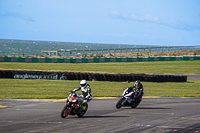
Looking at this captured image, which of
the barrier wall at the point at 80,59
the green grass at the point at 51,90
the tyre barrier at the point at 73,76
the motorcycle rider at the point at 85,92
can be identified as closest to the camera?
the motorcycle rider at the point at 85,92

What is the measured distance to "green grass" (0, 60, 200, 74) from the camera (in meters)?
43.3

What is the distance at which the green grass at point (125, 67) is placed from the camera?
43344 millimetres

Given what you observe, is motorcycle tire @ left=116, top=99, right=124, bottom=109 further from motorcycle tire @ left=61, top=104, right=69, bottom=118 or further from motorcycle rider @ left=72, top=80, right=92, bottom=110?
motorcycle tire @ left=61, top=104, right=69, bottom=118

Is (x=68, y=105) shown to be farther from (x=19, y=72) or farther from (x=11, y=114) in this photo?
(x=19, y=72)

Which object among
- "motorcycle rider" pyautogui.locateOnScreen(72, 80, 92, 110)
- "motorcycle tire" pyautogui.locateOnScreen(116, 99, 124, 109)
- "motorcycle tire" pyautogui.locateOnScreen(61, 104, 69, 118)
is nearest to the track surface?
"motorcycle tire" pyautogui.locateOnScreen(61, 104, 69, 118)

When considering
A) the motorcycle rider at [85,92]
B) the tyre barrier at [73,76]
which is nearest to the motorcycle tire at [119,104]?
the motorcycle rider at [85,92]

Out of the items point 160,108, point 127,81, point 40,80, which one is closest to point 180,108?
point 160,108

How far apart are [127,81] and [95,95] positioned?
9246mm

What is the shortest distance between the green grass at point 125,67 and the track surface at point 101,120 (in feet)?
82.8

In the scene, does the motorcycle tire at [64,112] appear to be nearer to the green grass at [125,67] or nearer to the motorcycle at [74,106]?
the motorcycle at [74,106]

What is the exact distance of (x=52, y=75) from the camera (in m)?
33.0

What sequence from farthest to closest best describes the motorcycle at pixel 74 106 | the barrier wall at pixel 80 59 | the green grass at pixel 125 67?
the barrier wall at pixel 80 59, the green grass at pixel 125 67, the motorcycle at pixel 74 106

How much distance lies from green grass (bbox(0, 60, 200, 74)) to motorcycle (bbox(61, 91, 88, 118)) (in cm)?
2850

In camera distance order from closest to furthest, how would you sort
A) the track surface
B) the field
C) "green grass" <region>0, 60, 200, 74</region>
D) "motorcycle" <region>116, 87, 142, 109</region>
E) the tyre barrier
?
the track surface → "motorcycle" <region>116, 87, 142, 109</region> → the field → the tyre barrier → "green grass" <region>0, 60, 200, 74</region>
